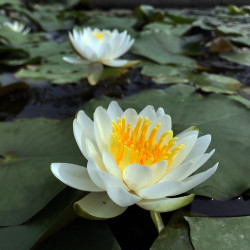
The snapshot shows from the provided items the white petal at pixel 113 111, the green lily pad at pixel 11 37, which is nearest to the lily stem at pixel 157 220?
the white petal at pixel 113 111

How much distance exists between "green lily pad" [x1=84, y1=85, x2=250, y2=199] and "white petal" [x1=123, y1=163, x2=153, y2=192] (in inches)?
6.7

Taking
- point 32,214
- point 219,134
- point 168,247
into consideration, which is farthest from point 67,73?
point 168,247

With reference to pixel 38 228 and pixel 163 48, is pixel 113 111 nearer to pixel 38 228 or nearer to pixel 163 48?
pixel 38 228

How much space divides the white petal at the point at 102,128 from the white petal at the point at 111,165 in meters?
0.08

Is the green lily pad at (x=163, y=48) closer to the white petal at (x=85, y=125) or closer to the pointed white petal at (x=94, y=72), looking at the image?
the pointed white petal at (x=94, y=72)

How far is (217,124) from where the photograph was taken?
0.93 m

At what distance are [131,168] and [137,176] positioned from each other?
0.02 meters

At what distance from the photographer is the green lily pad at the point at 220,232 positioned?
1.78 feet

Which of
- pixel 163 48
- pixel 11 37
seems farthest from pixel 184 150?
pixel 11 37

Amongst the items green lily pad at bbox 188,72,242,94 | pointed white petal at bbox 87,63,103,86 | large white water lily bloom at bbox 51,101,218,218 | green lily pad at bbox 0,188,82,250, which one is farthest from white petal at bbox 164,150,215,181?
pointed white petal at bbox 87,63,103,86

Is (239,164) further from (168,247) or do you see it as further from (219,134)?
(168,247)

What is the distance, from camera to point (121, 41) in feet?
4.50

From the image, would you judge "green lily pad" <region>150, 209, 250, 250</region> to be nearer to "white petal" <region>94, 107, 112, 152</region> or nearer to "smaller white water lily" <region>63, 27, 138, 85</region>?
"white petal" <region>94, 107, 112, 152</region>

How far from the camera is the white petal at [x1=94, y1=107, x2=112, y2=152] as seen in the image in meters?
0.63
